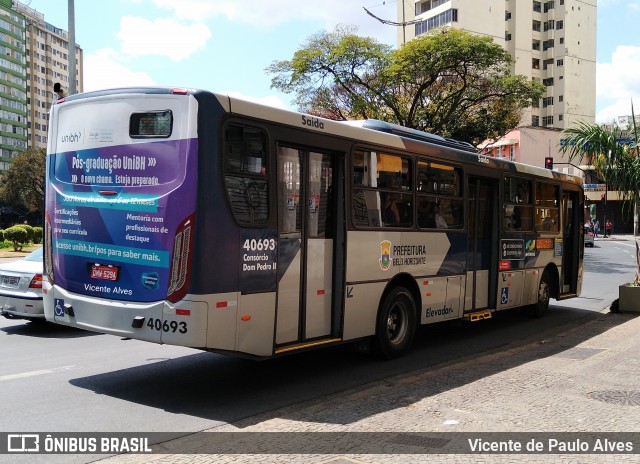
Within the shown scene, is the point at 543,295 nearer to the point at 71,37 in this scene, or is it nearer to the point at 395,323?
the point at 395,323

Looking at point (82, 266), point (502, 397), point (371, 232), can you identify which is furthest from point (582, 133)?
point (82, 266)

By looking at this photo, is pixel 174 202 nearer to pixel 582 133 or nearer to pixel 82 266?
pixel 82 266

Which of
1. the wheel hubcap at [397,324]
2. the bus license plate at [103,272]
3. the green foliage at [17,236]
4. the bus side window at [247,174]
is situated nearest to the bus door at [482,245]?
the wheel hubcap at [397,324]

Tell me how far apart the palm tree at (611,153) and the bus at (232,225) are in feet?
22.0

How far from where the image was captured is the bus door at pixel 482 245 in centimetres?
1102

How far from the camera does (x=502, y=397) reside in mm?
7031

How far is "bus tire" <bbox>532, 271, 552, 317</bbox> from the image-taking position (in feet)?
45.1

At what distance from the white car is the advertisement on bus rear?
3.70 m

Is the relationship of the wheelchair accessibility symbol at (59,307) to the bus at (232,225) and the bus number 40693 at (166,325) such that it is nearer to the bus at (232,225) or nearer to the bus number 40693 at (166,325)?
the bus at (232,225)

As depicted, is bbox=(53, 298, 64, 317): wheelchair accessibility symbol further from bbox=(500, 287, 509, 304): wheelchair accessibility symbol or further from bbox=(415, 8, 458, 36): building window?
bbox=(415, 8, 458, 36): building window

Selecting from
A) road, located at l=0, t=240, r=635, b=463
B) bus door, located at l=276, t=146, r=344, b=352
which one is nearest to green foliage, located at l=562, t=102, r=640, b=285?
road, located at l=0, t=240, r=635, b=463

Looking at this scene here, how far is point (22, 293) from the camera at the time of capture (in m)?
10.6

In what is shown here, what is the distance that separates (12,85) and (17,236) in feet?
292

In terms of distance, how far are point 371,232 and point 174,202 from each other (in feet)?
10.0
